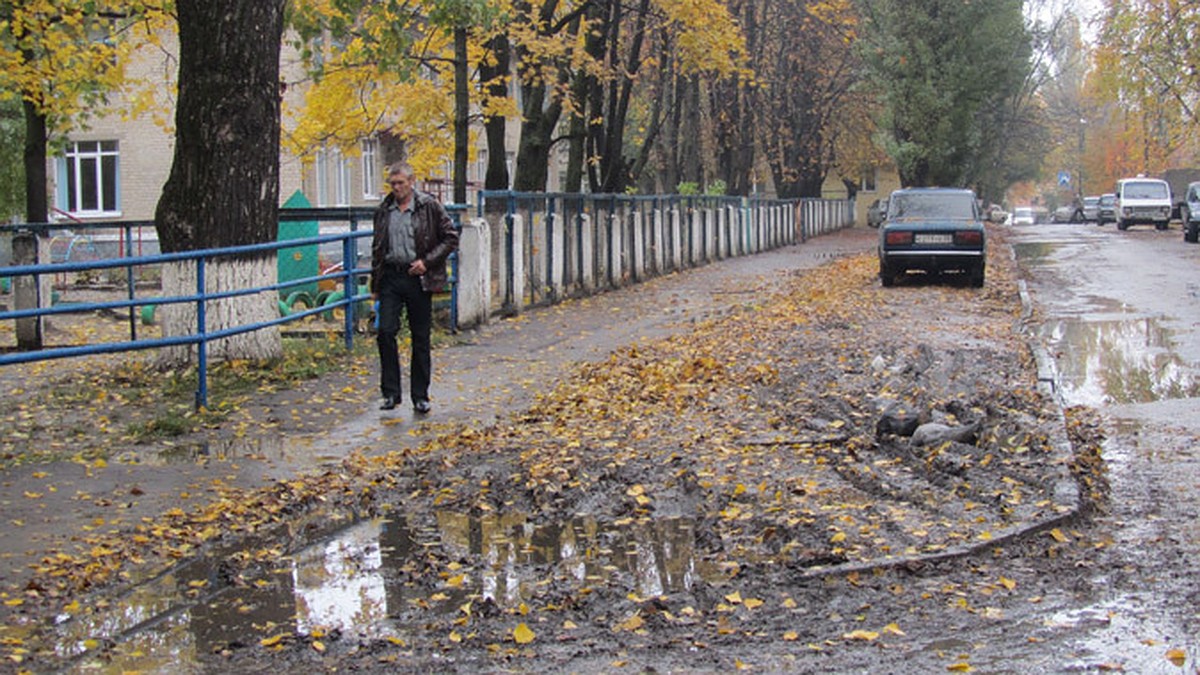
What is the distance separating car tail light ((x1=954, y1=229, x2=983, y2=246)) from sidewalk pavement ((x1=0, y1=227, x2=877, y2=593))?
19.3 feet

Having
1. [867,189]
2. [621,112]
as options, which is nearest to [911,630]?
[621,112]

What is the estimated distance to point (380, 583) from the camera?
610 cm

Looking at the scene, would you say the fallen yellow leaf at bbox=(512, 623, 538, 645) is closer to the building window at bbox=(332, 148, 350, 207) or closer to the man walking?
the man walking

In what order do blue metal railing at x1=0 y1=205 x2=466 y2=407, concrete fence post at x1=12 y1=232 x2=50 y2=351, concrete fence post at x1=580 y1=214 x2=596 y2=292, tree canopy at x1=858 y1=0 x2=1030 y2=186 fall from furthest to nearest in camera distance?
tree canopy at x1=858 y1=0 x2=1030 y2=186 < concrete fence post at x1=580 y1=214 x2=596 y2=292 < concrete fence post at x1=12 y1=232 x2=50 y2=351 < blue metal railing at x1=0 y1=205 x2=466 y2=407

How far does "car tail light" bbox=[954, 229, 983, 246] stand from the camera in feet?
78.7

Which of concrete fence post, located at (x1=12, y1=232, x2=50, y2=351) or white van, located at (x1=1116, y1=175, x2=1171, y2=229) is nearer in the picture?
concrete fence post, located at (x1=12, y1=232, x2=50, y2=351)

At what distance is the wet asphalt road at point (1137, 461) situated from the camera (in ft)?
16.6

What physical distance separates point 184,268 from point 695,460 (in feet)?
17.1

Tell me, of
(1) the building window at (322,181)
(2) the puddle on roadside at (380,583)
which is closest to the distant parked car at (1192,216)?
(1) the building window at (322,181)

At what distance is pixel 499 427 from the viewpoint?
32.6ft

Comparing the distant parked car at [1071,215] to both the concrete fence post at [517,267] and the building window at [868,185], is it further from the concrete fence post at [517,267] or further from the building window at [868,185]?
the concrete fence post at [517,267]

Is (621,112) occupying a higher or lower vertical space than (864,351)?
higher

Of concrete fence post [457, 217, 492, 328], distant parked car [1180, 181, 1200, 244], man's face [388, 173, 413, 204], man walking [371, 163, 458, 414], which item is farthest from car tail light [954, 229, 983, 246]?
distant parked car [1180, 181, 1200, 244]

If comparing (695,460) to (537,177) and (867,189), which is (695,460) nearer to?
(537,177)
